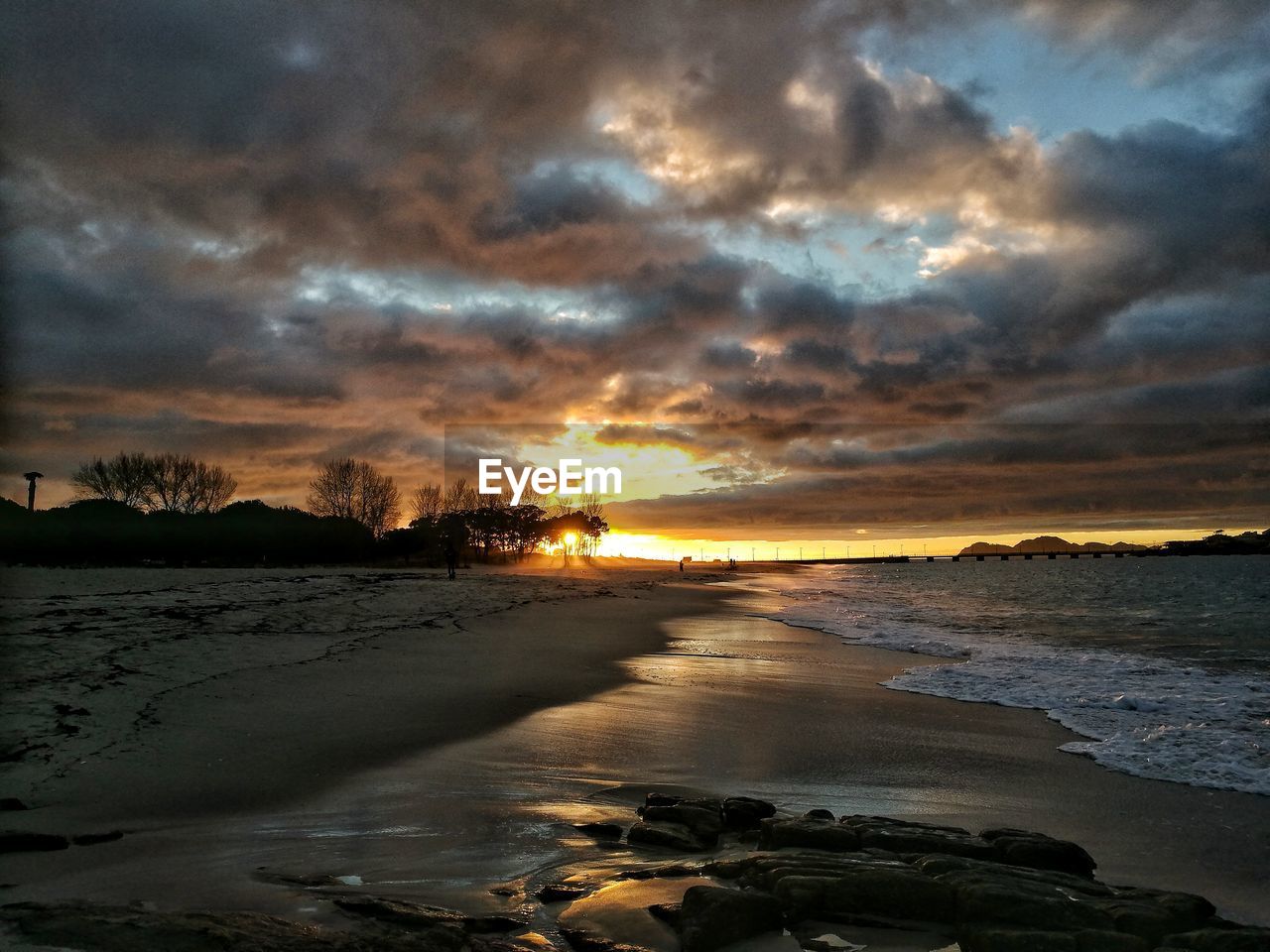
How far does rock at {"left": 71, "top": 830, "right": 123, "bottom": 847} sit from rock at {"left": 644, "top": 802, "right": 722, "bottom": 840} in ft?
12.3

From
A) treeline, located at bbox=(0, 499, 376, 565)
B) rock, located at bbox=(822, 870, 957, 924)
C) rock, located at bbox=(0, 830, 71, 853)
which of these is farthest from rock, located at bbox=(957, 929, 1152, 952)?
treeline, located at bbox=(0, 499, 376, 565)

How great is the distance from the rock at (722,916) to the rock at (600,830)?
1452 mm

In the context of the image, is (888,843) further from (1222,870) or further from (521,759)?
(521,759)

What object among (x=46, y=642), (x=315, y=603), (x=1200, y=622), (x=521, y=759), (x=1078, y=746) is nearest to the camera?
(x=521, y=759)

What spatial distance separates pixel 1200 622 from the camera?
3441cm

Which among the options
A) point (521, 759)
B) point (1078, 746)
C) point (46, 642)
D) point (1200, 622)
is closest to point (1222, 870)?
point (1078, 746)

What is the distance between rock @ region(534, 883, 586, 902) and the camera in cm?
451

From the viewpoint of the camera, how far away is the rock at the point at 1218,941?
4.02 metres

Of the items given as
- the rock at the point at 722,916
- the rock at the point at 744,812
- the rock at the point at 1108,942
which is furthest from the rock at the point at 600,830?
the rock at the point at 1108,942

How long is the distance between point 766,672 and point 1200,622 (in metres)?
29.9

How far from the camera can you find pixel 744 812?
6.02 meters

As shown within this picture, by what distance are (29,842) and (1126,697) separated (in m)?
14.9

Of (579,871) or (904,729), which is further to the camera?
(904,729)

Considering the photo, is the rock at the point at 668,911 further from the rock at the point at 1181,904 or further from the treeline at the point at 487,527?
the treeline at the point at 487,527
